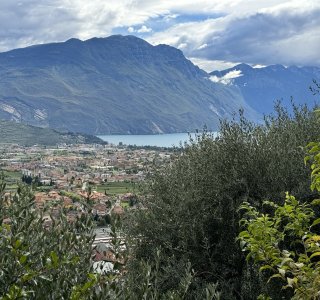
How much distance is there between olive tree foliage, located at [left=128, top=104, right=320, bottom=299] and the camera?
8586mm

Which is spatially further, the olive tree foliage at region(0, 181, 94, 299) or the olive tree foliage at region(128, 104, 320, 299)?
the olive tree foliage at region(128, 104, 320, 299)

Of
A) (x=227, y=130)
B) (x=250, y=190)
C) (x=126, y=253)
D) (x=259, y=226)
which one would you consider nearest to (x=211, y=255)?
(x=250, y=190)

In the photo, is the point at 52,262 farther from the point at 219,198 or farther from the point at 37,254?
the point at 219,198

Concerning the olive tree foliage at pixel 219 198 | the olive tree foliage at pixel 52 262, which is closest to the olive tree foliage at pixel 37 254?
the olive tree foliage at pixel 52 262

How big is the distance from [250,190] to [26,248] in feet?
20.1

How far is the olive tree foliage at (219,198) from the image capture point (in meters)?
8.59

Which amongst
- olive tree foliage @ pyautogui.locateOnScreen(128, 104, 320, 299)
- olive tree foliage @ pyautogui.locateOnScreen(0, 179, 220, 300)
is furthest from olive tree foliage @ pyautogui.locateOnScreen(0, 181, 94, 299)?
olive tree foliage @ pyautogui.locateOnScreen(128, 104, 320, 299)

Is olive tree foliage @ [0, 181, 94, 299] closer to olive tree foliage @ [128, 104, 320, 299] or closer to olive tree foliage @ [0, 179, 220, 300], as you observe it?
olive tree foliage @ [0, 179, 220, 300]

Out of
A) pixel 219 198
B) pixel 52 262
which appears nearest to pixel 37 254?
pixel 52 262

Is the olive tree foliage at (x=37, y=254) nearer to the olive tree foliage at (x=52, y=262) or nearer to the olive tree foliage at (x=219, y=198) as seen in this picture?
the olive tree foliage at (x=52, y=262)

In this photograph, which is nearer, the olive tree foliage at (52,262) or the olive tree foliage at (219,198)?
the olive tree foliage at (52,262)

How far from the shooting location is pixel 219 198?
896 centimetres

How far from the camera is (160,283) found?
27.6ft

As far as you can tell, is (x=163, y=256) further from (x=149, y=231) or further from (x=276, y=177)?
(x=276, y=177)
